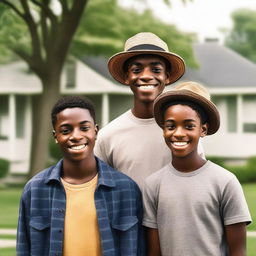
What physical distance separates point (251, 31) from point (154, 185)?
47.2m

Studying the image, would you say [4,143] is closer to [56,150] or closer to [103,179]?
[56,150]

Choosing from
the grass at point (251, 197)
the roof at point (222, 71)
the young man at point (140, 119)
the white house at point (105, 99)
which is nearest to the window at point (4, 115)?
the white house at point (105, 99)

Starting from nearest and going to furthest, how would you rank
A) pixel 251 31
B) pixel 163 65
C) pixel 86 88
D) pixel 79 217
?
1. pixel 79 217
2. pixel 163 65
3. pixel 86 88
4. pixel 251 31

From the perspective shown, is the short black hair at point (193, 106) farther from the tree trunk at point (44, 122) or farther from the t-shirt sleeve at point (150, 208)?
the tree trunk at point (44, 122)

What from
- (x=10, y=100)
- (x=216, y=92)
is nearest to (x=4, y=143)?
(x=10, y=100)

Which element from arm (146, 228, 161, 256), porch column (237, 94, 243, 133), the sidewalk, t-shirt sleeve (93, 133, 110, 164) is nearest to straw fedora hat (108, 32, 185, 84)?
t-shirt sleeve (93, 133, 110, 164)

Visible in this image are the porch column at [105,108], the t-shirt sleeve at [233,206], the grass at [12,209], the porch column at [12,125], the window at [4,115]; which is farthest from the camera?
the window at [4,115]

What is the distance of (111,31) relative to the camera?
2473cm

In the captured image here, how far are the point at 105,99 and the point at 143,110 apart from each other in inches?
907

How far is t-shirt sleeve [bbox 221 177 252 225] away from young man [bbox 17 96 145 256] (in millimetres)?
446

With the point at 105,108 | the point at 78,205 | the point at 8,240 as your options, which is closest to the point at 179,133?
the point at 78,205

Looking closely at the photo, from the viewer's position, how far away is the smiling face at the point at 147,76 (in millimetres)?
4129

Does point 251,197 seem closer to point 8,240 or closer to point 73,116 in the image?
point 8,240

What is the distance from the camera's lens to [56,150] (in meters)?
25.5
